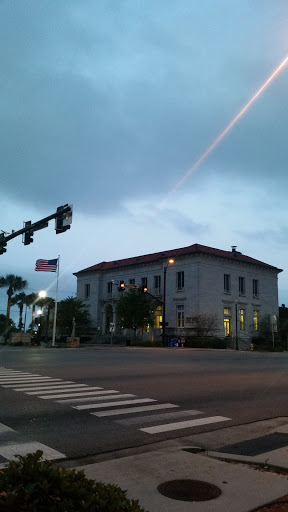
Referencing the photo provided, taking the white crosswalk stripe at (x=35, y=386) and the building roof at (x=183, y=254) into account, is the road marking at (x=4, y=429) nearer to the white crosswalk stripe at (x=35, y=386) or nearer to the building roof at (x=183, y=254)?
the white crosswalk stripe at (x=35, y=386)

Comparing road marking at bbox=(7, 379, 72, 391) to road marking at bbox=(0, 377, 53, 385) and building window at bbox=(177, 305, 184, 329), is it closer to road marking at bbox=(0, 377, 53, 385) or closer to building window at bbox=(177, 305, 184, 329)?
road marking at bbox=(0, 377, 53, 385)

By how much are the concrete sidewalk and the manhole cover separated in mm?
78

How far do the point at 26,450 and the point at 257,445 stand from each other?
3635mm

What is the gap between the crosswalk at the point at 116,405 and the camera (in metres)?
8.42

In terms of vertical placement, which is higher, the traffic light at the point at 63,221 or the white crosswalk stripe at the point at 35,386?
the traffic light at the point at 63,221

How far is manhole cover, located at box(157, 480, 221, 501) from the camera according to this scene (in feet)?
14.9

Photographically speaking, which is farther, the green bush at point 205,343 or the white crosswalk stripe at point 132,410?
the green bush at point 205,343

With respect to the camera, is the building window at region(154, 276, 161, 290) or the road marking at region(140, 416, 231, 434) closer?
the road marking at region(140, 416, 231, 434)

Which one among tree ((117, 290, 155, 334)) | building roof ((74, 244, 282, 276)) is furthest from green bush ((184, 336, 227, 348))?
building roof ((74, 244, 282, 276))

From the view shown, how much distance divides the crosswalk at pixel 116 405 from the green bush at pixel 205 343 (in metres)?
39.0

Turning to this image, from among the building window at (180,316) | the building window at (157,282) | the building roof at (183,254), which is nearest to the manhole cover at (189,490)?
the building roof at (183,254)

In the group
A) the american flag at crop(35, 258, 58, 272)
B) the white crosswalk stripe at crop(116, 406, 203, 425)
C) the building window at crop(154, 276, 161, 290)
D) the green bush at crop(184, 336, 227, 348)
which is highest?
the building window at crop(154, 276, 161, 290)

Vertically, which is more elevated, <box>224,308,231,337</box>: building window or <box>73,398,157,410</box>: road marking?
<box>224,308,231,337</box>: building window

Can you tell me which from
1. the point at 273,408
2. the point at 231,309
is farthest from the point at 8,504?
the point at 231,309
